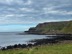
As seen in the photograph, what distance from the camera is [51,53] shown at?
28234 mm

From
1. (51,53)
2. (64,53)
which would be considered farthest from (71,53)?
(51,53)

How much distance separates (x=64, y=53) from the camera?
27.8 meters

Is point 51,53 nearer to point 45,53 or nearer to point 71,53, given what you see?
point 45,53

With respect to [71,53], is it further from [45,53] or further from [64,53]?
[45,53]

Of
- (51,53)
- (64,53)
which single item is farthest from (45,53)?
(64,53)

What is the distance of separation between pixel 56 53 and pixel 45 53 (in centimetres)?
154

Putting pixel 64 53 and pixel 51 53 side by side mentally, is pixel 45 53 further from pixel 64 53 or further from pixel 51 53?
pixel 64 53

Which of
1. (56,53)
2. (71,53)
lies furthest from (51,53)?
(71,53)

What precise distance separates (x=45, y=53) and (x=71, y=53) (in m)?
3.61

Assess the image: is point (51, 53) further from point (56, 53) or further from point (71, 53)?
point (71, 53)

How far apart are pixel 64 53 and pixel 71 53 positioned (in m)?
0.98

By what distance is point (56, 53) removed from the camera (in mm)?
28125

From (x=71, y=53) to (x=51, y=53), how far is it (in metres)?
2.78
